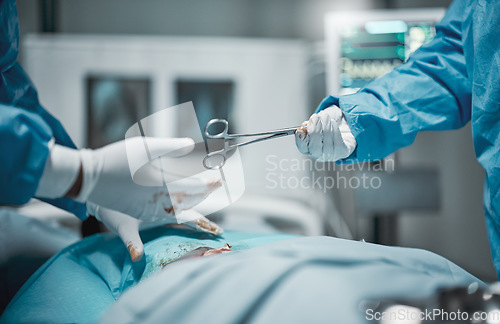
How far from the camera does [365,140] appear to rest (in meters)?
0.85

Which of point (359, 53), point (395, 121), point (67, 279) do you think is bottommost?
point (67, 279)

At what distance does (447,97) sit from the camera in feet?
2.88

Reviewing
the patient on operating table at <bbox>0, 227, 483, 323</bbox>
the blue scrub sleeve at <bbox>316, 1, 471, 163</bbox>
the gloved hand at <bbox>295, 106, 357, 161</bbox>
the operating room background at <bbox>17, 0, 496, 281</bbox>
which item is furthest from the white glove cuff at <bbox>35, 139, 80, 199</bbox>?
the operating room background at <bbox>17, 0, 496, 281</bbox>

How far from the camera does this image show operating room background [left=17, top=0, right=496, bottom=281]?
7.31 feet

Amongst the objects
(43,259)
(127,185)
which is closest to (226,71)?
(43,259)

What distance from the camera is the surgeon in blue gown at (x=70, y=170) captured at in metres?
0.53

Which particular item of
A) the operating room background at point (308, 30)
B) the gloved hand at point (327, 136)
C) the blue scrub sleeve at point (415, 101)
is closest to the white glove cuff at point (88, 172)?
the gloved hand at point (327, 136)

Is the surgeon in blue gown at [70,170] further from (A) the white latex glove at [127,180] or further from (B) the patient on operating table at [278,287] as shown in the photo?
(B) the patient on operating table at [278,287]

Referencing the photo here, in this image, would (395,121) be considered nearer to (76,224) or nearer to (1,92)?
(1,92)

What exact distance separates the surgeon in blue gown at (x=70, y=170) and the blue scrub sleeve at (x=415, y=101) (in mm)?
363

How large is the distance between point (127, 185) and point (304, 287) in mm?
417

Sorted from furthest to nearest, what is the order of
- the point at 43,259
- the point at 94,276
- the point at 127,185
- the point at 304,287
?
the point at 43,259, the point at 94,276, the point at 127,185, the point at 304,287

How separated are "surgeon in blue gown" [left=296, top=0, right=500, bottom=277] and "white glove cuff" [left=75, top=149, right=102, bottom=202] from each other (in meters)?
0.41

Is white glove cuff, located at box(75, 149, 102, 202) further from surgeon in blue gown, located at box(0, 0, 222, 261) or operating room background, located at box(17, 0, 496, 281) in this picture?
operating room background, located at box(17, 0, 496, 281)
